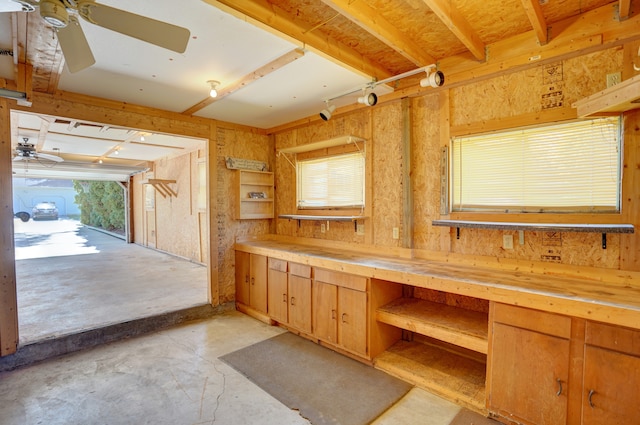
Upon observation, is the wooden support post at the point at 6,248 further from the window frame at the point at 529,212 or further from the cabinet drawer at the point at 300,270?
the window frame at the point at 529,212

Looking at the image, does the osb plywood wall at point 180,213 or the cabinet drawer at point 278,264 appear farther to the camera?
the osb plywood wall at point 180,213

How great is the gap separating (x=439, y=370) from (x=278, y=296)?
1938 millimetres

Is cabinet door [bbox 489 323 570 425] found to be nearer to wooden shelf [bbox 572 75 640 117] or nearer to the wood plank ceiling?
wooden shelf [bbox 572 75 640 117]

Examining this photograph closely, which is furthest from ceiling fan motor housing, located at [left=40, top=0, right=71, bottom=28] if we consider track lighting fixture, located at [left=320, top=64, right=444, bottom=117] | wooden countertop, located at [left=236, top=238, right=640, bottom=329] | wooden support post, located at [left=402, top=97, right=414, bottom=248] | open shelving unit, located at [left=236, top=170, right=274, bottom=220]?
open shelving unit, located at [left=236, top=170, right=274, bottom=220]

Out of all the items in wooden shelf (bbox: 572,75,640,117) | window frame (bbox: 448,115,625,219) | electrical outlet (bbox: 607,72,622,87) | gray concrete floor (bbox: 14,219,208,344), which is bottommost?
gray concrete floor (bbox: 14,219,208,344)

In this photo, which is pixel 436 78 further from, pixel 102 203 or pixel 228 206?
pixel 102 203

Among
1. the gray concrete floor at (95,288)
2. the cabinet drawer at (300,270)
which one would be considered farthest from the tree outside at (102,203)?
the cabinet drawer at (300,270)

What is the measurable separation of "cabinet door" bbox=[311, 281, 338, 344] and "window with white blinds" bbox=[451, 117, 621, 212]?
1519mm

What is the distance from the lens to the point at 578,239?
2.28 meters

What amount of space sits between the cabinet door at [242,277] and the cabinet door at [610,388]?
3546 mm

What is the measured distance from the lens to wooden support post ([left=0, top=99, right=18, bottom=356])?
277 centimetres

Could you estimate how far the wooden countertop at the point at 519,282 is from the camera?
5.73ft

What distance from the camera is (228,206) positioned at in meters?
4.39

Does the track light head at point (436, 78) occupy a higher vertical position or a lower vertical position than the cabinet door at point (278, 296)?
higher
